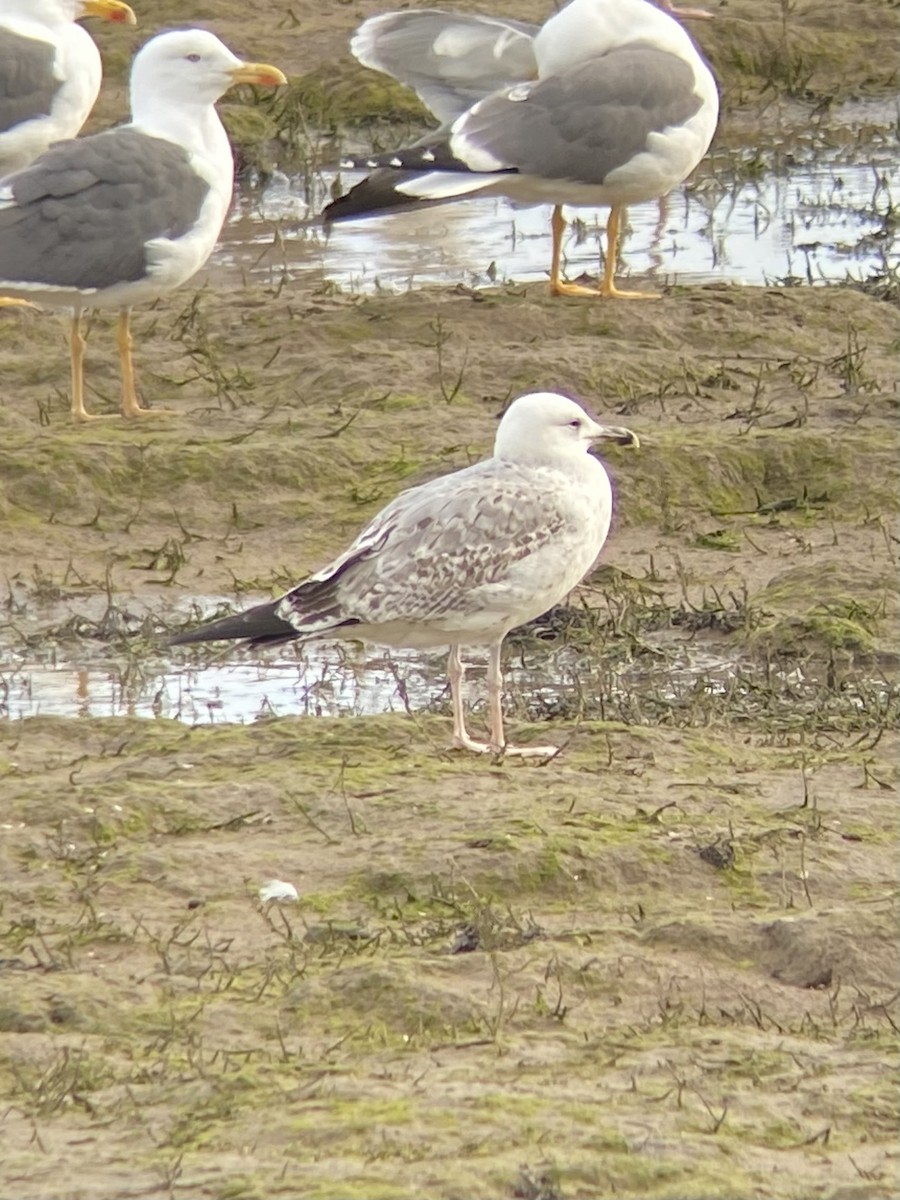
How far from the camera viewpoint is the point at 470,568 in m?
6.03

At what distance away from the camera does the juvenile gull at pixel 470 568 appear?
603cm

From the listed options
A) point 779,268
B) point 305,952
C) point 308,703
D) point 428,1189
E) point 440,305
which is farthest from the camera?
point 779,268

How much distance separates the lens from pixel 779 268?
38.5 ft

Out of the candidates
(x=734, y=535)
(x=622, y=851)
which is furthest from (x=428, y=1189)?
(x=734, y=535)

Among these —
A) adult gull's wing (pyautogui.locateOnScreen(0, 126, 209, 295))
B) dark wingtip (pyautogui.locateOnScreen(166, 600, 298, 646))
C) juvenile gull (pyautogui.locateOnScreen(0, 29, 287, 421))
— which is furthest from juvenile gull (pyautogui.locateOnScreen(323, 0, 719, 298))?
dark wingtip (pyautogui.locateOnScreen(166, 600, 298, 646))

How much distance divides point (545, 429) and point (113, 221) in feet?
10.5

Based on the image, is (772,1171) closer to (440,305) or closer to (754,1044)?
(754,1044)

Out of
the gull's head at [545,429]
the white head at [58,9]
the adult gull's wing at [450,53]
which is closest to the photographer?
the gull's head at [545,429]

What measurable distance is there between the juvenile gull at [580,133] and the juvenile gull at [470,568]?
169 inches

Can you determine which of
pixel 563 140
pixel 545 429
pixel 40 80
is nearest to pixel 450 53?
pixel 563 140

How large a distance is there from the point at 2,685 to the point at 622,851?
8.08 feet

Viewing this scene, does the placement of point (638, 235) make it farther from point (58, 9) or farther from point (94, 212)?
point (94, 212)

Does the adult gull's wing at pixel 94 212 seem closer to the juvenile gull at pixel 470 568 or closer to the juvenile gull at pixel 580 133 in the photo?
the juvenile gull at pixel 580 133

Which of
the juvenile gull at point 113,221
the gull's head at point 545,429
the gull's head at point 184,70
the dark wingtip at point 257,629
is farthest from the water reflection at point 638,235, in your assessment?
the dark wingtip at point 257,629
